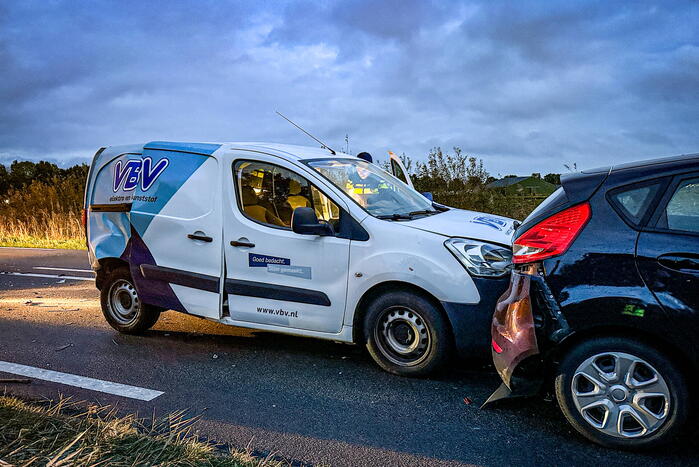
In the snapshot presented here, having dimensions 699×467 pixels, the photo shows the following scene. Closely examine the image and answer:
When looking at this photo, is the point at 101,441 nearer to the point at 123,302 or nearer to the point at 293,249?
the point at 293,249

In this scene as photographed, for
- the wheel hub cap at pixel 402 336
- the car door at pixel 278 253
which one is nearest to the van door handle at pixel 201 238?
the car door at pixel 278 253

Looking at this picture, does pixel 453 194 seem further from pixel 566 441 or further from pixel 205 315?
pixel 566 441

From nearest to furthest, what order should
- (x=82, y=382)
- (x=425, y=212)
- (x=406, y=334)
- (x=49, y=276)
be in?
(x=406, y=334) < (x=82, y=382) < (x=425, y=212) < (x=49, y=276)

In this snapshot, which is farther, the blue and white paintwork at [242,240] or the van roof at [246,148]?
the van roof at [246,148]

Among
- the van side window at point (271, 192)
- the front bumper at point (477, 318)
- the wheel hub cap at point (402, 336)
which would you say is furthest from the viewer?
the van side window at point (271, 192)

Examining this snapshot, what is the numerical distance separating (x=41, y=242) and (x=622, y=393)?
16.9 metres

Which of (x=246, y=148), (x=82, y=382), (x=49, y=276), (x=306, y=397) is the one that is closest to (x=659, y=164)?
(x=306, y=397)

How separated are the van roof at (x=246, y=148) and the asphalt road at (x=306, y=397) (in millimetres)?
1790

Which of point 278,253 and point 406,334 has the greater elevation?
point 278,253

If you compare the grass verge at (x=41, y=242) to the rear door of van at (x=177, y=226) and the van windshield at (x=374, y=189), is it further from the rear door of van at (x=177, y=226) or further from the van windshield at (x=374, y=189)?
the van windshield at (x=374, y=189)

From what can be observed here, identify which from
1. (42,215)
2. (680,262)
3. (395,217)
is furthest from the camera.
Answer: (42,215)

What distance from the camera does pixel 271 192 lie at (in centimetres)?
540

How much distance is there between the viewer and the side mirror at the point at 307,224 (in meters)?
4.79

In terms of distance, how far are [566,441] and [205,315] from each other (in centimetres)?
328
